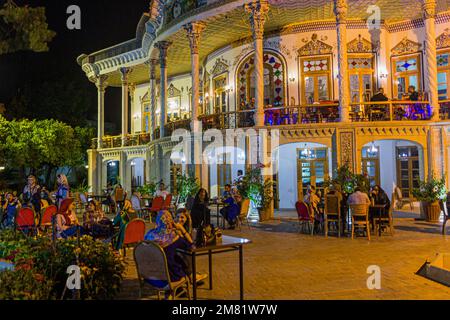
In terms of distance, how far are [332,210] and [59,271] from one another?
26.1 feet

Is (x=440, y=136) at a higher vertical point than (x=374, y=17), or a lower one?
lower

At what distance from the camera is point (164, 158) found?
2166 cm

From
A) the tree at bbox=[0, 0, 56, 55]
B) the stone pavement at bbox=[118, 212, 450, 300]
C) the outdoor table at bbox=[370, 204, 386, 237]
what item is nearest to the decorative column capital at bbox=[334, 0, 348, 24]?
the outdoor table at bbox=[370, 204, 386, 237]

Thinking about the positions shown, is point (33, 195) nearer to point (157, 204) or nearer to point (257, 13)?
point (157, 204)

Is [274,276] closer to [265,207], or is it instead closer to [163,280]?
[163,280]

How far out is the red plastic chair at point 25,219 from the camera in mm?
11172

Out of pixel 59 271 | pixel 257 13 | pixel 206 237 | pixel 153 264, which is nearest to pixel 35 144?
pixel 257 13

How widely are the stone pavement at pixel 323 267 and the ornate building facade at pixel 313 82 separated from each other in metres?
4.67

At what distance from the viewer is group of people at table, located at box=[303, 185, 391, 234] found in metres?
11.2

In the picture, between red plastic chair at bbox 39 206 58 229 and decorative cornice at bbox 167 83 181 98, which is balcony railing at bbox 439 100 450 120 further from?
decorative cornice at bbox 167 83 181 98

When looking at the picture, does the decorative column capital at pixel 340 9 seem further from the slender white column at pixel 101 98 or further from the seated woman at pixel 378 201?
the slender white column at pixel 101 98

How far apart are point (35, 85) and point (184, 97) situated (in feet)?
52.5
